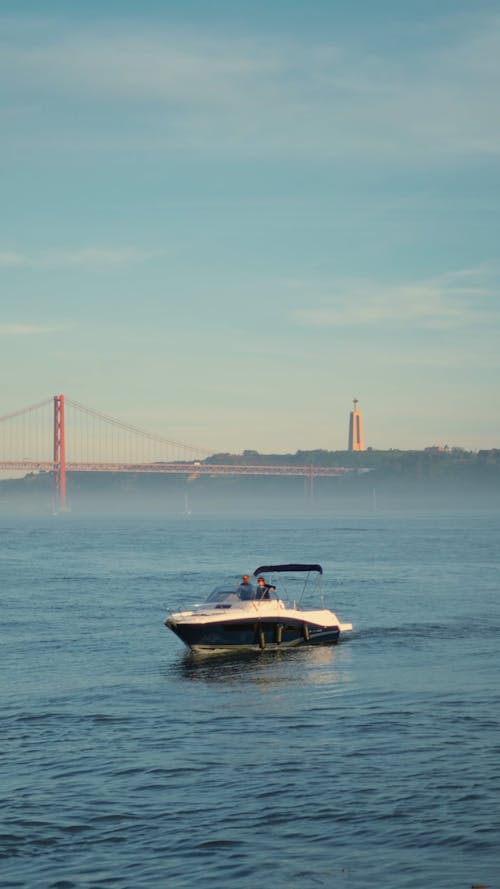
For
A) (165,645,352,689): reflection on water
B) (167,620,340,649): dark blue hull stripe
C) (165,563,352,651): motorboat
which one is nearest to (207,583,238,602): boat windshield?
(165,563,352,651): motorboat

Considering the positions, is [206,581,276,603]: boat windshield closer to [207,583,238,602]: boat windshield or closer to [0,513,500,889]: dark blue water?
[207,583,238,602]: boat windshield

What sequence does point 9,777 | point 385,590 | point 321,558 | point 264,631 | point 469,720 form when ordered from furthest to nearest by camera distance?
point 321,558 < point 385,590 < point 264,631 < point 469,720 < point 9,777

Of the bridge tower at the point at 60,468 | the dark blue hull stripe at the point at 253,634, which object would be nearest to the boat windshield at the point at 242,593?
the dark blue hull stripe at the point at 253,634

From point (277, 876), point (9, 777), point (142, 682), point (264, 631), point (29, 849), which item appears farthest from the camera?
point (264, 631)

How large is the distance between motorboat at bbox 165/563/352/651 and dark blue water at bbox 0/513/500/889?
2.62 feet

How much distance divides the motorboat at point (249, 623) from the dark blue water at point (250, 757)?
799 mm

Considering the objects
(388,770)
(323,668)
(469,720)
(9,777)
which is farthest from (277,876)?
(323,668)

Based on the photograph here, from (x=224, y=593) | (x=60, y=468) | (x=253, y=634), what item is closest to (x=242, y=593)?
(x=224, y=593)

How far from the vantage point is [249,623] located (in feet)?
125

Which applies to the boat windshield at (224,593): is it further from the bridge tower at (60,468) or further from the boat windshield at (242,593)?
the bridge tower at (60,468)

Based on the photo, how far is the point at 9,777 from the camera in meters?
20.8

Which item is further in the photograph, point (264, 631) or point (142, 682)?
point (264, 631)

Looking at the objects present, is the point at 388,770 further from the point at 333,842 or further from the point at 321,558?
the point at 321,558

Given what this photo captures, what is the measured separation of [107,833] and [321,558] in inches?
2940
